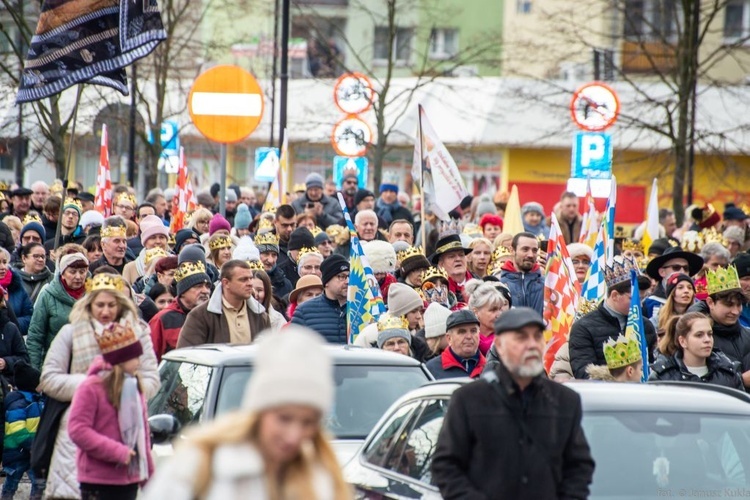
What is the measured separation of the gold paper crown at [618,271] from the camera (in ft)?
35.8

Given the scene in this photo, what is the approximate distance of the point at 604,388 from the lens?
6.48 metres

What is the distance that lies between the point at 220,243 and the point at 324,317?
9.18ft

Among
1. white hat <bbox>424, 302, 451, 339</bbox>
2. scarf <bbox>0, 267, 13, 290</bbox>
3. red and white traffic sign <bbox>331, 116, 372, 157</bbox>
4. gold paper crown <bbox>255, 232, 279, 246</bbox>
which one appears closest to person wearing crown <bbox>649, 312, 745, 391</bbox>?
white hat <bbox>424, 302, 451, 339</bbox>

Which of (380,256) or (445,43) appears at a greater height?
(445,43)

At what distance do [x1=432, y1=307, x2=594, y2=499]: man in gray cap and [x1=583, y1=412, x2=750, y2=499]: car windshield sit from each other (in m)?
0.35

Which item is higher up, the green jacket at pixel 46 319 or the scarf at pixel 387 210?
the scarf at pixel 387 210

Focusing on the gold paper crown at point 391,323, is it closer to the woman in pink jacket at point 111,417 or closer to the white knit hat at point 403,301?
the white knit hat at point 403,301

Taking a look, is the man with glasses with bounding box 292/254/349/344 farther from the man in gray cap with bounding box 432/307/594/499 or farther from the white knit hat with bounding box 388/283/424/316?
the man in gray cap with bounding box 432/307/594/499

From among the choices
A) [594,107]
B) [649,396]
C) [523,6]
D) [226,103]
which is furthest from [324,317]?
[523,6]

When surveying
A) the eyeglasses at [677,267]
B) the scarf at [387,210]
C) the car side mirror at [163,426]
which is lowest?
the car side mirror at [163,426]

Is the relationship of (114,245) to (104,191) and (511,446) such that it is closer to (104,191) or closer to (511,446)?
(104,191)

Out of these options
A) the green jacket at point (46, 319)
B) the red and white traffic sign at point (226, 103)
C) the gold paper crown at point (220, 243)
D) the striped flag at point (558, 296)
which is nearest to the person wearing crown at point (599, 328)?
the striped flag at point (558, 296)

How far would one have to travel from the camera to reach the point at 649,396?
21.0ft

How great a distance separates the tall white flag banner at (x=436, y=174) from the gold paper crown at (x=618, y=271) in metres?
4.97
